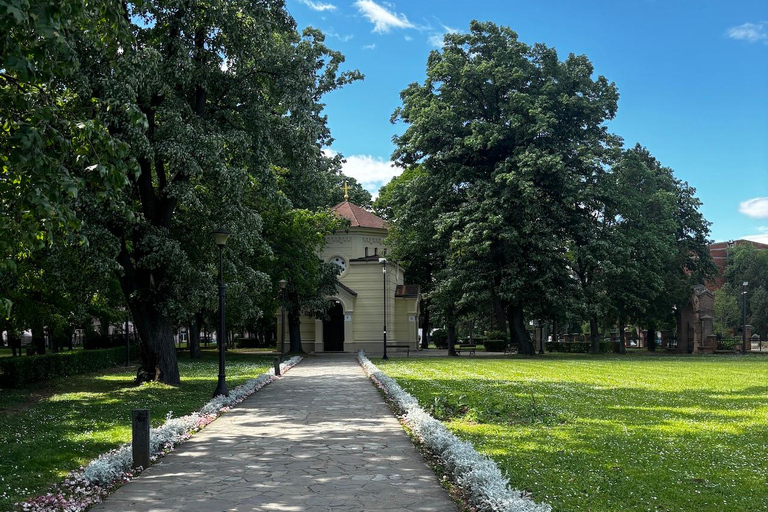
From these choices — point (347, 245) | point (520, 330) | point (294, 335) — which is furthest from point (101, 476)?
point (347, 245)

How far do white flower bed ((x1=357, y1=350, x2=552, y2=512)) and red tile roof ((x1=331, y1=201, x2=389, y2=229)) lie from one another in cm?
3527

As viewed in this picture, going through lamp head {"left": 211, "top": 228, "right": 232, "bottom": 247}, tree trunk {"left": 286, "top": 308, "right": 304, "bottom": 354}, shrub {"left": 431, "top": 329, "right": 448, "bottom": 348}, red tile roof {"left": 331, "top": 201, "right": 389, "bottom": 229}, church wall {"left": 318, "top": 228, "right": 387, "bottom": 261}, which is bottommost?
shrub {"left": 431, "top": 329, "right": 448, "bottom": 348}

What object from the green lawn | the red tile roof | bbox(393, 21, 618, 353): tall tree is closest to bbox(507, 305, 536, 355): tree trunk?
bbox(393, 21, 618, 353): tall tree

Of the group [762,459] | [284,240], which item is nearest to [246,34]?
[762,459]

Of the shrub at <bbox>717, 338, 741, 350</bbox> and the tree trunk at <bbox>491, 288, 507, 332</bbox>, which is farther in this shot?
the shrub at <bbox>717, 338, 741, 350</bbox>

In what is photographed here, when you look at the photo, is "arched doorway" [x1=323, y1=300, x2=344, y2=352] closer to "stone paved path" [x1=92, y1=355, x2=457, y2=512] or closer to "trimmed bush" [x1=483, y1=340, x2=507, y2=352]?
"trimmed bush" [x1=483, y1=340, x2=507, y2=352]

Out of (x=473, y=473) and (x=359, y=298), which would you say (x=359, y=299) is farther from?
(x=473, y=473)

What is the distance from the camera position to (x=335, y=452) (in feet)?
29.2

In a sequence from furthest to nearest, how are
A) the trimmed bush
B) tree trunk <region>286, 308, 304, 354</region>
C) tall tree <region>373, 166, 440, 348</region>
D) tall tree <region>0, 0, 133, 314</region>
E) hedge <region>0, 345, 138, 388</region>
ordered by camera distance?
the trimmed bush → tree trunk <region>286, 308, 304, 354</region> → tall tree <region>373, 166, 440, 348</region> → hedge <region>0, 345, 138, 388</region> → tall tree <region>0, 0, 133, 314</region>

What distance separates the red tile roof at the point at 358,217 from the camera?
45438mm

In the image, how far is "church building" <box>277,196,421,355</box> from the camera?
4350cm

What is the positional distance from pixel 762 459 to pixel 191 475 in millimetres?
6969

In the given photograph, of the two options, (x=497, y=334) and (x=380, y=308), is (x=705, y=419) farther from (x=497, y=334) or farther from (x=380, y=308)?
(x=497, y=334)

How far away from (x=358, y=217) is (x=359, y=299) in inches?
252
